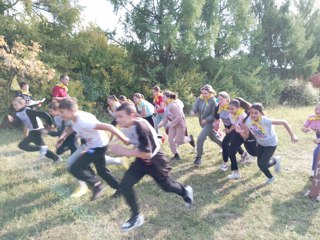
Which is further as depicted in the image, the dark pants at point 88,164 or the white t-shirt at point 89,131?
the dark pants at point 88,164

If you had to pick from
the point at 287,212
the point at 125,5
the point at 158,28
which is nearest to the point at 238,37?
the point at 158,28

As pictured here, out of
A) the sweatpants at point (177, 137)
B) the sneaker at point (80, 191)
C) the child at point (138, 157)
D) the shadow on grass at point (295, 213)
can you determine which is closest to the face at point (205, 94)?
the sweatpants at point (177, 137)

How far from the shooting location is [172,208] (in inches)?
201

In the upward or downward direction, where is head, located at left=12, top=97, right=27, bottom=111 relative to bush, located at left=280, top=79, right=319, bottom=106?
upward

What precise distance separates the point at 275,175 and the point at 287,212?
1.57 meters

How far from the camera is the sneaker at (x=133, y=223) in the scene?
4.31 metres

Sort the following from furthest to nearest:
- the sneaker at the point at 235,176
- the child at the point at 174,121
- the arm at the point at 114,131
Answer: the child at the point at 174,121 < the sneaker at the point at 235,176 < the arm at the point at 114,131

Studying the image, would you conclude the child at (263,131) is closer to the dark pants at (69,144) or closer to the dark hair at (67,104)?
the dark hair at (67,104)

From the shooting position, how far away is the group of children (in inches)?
166

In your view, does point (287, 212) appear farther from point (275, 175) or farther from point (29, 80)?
point (29, 80)

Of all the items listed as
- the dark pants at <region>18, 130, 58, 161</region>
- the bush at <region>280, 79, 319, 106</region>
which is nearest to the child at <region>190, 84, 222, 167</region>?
the dark pants at <region>18, 130, 58, 161</region>

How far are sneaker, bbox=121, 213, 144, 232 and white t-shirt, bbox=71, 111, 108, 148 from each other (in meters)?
1.11

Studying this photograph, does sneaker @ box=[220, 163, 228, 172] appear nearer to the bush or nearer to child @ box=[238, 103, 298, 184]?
child @ box=[238, 103, 298, 184]

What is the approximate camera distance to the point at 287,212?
5031 millimetres
